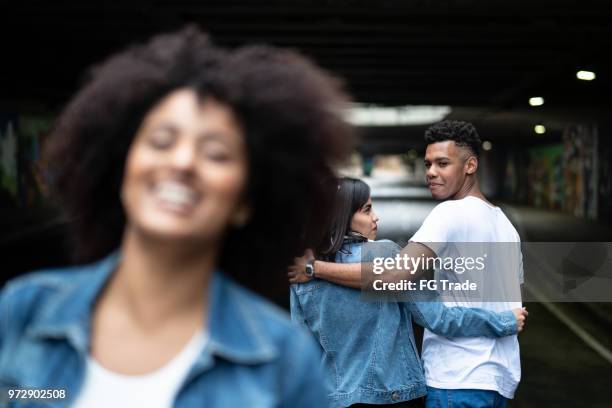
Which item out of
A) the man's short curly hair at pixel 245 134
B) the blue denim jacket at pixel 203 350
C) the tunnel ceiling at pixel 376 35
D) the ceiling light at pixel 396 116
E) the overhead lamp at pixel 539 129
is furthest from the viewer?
the ceiling light at pixel 396 116

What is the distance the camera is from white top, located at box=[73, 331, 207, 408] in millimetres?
1596

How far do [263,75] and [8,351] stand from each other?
810 mm

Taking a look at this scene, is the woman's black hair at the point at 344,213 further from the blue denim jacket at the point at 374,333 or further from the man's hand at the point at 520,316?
the man's hand at the point at 520,316

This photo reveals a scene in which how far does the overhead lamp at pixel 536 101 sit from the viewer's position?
22502mm

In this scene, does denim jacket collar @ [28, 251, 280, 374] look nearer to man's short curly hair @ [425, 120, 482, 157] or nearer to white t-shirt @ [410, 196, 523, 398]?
white t-shirt @ [410, 196, 523, 398]

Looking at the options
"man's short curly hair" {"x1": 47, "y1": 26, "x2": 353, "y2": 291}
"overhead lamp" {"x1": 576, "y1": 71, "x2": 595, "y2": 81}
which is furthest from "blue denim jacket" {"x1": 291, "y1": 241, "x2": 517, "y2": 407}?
"overhead lamp" {"x1": 576, "y1": 71, "x2": 595, "y2": 81}

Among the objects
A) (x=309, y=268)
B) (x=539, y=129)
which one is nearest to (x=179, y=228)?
(x=309, y=268)

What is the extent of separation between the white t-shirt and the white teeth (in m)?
2.00

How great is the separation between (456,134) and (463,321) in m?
0.94

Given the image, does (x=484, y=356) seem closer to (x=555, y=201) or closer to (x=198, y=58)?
(x=198, y=58)

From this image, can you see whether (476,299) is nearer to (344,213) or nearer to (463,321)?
(463,321)

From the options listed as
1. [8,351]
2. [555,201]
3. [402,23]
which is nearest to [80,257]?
[8,351]

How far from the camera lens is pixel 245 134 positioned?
68.7 inches

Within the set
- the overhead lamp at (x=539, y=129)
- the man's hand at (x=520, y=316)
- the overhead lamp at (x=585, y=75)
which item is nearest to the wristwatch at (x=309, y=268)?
the man's hand at (x=520, y=316)
